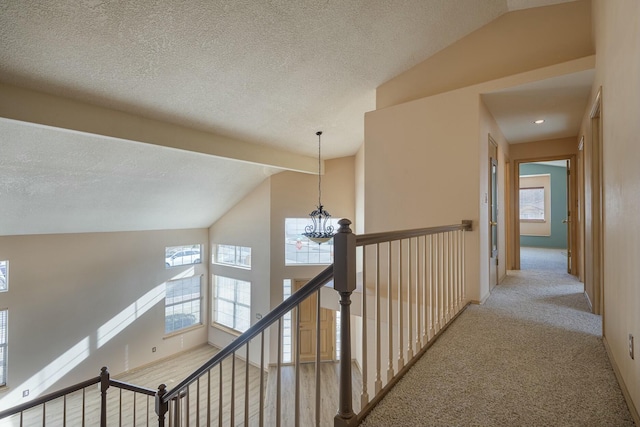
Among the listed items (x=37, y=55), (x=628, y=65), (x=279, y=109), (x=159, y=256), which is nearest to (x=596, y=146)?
(x=628, y=65)

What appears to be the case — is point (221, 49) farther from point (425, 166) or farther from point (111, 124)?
point (425, 166)

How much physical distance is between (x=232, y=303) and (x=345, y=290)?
7945 mm

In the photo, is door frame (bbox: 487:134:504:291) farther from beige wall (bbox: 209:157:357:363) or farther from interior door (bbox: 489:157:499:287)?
beige wall (bbox: 209:157:357:363)

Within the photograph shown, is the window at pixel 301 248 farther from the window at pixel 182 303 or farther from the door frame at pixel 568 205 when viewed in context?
the door frame at pixel 568 205

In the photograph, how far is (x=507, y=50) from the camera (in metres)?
3.31

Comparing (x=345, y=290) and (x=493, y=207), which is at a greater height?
(x=493, y=207)

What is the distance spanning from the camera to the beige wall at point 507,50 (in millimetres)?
2986

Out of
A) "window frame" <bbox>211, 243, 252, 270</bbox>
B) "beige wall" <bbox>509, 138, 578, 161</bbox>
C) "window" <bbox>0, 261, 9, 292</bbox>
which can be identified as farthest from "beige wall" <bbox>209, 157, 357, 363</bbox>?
"window" <bbox>0, 261, 9, 292</bbox>

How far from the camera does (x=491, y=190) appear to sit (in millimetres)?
3871

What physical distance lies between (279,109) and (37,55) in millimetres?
2535

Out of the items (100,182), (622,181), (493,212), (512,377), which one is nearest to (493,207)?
(493,212)

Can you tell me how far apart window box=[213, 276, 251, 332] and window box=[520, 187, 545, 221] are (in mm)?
8253

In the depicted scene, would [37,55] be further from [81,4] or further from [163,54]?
[163,54]

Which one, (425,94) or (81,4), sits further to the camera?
(425,94)
